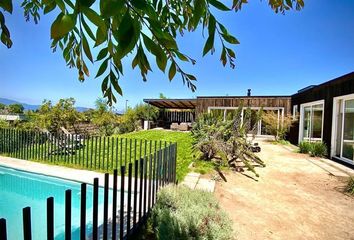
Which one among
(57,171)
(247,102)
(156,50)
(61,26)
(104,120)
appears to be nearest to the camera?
(61,26)

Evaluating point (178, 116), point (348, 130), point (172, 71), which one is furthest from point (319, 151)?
point (178, 116)

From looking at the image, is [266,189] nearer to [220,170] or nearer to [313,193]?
[313,193]

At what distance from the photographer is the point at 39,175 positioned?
6.52 meters

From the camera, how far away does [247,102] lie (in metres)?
16.6

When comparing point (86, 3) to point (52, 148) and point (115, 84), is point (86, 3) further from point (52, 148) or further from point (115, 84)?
point (52, 148)

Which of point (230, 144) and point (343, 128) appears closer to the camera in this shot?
point (230, 144)

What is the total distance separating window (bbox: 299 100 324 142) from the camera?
36.0ft

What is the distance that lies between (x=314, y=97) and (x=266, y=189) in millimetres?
8397

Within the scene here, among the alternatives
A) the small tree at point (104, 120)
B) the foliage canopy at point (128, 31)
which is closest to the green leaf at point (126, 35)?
the foliage canopy at point (128, 31)

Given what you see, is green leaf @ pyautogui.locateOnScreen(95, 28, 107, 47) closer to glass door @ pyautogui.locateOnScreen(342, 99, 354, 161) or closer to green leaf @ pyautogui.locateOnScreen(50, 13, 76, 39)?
green leaf @ pyautogui.locateOnScreen(50, 13, 76, 39)

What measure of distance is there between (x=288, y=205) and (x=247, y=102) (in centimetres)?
1295

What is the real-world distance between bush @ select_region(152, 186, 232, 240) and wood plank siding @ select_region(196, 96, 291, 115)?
12.7m

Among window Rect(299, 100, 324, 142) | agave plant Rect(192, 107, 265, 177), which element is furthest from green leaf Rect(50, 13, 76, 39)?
window Rect(299, 100, 324, 142)

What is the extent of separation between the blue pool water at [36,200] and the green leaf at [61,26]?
387 cm
